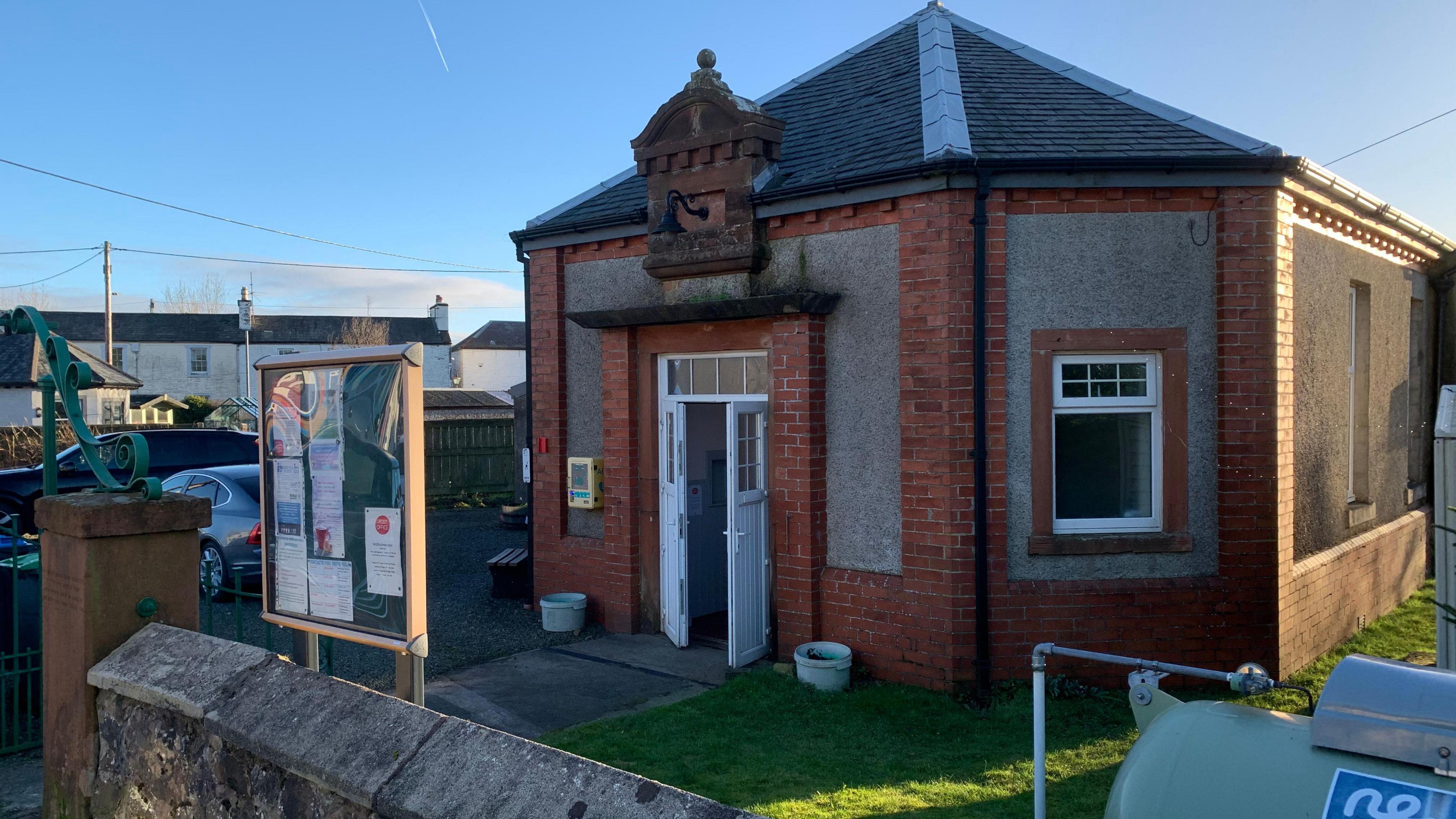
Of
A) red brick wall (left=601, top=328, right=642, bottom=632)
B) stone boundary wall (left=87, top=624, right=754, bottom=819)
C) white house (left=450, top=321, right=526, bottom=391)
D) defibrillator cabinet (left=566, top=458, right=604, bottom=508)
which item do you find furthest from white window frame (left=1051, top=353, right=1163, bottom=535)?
white house (left=450, top=321, right=526, bottom=391)

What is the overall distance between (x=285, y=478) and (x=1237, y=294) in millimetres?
6557

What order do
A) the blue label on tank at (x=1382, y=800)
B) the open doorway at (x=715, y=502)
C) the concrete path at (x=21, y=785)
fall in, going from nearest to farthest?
1. the blue label on tank at (x=1382, y=800)
2. the concrete path at (x=21, y=785)
3. the open doorway at (x=715, y=502)

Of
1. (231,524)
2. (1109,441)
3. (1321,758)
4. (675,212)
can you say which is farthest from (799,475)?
(231,524)

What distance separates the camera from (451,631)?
31.9ft

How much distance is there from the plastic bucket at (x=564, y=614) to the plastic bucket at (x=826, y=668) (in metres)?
2.67

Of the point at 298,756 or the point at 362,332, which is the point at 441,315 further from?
the point at 298,756

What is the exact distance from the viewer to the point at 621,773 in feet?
8.62

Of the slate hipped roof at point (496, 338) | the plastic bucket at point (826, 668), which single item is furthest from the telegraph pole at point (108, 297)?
the plastic bucket at point (826, 668)

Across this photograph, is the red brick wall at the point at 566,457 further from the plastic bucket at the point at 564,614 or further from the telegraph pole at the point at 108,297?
the telegraph pole at the point at 108,297

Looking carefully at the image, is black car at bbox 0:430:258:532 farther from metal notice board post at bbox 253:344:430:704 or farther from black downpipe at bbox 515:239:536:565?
metal notice board post at bbox 253:344:430:704

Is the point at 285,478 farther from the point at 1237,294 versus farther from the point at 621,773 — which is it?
the point at 1237,294

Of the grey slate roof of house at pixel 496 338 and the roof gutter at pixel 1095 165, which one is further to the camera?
the grey slate roof of house at pixel 496 338

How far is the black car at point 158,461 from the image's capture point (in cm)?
1437

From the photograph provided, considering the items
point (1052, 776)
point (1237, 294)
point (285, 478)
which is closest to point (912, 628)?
point (1052, 776)
